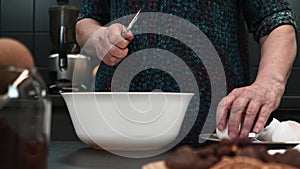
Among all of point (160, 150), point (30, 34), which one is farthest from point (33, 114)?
point (30, 34)

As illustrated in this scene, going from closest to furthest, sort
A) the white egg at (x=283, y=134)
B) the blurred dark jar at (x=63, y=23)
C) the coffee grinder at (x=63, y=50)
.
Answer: the white egg at (x=283, y=134) < the coffee grinder at (x=63, y=50) < the blurred dark jar at (x=63, y=23)

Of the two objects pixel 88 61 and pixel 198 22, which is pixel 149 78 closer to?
pixel 198 22

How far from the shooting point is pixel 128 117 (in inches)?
35.4

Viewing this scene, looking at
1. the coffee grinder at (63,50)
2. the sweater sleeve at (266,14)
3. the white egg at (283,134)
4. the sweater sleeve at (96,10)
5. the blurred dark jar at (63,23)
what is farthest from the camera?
the blurred dark jar at (63,23)

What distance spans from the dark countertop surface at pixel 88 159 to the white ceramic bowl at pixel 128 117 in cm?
3

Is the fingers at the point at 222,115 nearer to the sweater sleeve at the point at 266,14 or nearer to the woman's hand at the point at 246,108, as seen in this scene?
the woman's hand at the point at 246,108

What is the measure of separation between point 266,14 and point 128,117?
0.64 m

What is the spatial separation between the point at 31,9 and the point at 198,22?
1.98 metres

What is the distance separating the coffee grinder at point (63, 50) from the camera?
258 cm

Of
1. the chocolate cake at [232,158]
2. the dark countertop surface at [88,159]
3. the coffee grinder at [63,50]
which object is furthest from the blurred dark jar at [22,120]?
the coffee grinder at [63,50]

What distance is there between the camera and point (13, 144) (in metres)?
0.51

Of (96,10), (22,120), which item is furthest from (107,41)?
(22,120)

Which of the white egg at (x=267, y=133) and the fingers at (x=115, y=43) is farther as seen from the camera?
the fingers at (x=115, y=43)

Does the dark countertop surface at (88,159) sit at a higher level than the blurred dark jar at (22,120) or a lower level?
lower
